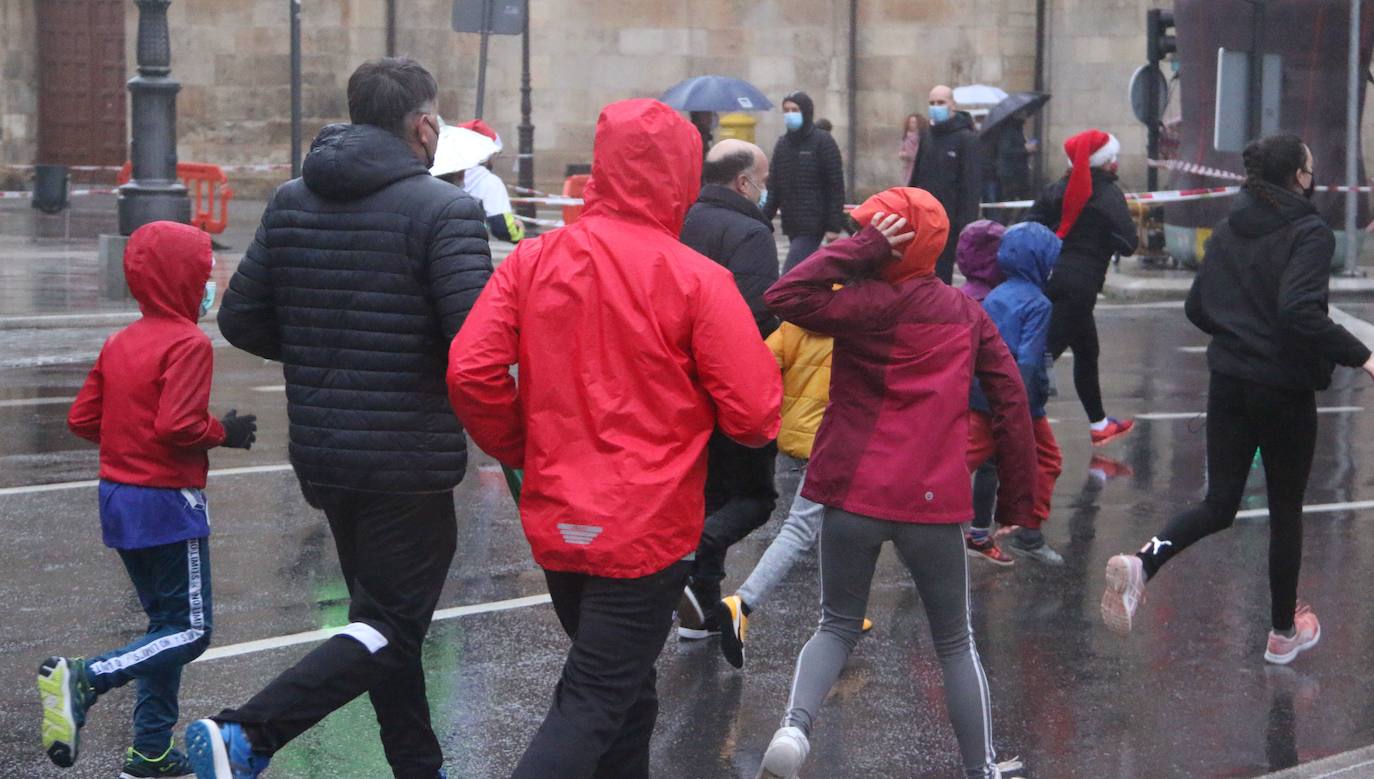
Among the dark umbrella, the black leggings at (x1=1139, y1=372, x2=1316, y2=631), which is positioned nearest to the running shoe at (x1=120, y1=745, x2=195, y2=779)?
the black leggings at (x1=1139, y1=372, x2=1316, y2=631)

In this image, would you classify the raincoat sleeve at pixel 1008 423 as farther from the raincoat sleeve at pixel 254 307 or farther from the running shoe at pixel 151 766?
the running shoe at pixel 151 766

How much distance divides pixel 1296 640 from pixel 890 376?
2.34m

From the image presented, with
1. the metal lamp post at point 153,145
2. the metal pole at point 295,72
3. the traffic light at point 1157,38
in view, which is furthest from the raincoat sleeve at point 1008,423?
the traffic light at point 1157,38

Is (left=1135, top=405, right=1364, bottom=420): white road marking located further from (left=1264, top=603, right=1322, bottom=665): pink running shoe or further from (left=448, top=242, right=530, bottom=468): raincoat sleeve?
(left=448, top=242, right=530, bottom=468): raincoat sleeve

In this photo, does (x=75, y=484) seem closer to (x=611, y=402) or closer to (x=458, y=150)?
(x=458, y=150)

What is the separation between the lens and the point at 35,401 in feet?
37.8

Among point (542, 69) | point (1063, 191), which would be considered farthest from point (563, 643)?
point (542, 69)

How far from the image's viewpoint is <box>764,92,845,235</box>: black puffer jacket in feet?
45.6

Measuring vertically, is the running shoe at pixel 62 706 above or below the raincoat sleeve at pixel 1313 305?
below

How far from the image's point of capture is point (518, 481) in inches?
177

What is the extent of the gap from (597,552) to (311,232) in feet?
3.66

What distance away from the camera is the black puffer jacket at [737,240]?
6.56m

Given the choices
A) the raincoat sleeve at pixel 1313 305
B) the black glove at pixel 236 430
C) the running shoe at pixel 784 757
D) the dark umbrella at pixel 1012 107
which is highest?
the dark umbrella at pixel 1012 107

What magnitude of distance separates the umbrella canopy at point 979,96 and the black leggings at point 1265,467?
61.8 ft
